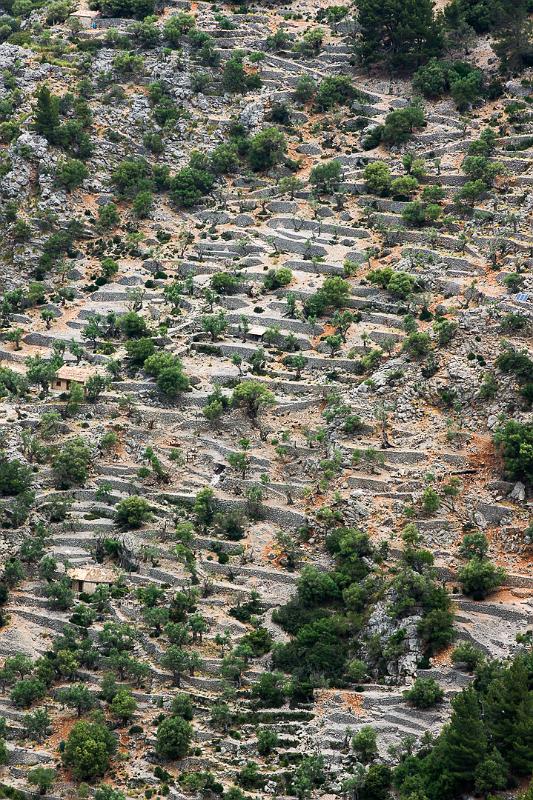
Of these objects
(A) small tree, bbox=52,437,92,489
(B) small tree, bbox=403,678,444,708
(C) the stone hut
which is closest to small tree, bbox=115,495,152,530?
(C) the stone hut

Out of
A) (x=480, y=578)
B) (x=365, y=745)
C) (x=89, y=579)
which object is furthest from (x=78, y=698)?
(x=480, y=578)

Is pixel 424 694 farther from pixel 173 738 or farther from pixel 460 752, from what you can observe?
pixel 173 738

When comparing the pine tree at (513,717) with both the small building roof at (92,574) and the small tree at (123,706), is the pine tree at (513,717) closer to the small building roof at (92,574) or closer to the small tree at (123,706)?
the small tree at (123,706)

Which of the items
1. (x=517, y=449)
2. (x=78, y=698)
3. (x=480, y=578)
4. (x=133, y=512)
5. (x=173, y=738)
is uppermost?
(x=517, y=449)

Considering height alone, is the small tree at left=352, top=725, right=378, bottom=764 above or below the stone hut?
below

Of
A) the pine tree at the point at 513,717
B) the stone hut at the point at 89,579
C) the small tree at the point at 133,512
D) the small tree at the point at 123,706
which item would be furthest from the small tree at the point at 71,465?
the pine tree at the point at 513,717

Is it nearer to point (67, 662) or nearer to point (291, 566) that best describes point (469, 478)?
point (291, 566)

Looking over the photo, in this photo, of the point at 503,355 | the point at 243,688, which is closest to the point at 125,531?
the point at 243,688

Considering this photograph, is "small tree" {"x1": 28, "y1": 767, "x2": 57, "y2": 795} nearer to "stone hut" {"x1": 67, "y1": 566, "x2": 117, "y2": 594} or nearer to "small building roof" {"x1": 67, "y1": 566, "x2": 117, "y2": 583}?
"stone hut" {"x1": 67, "y1": 566, "x2": 117, "y2": 594}
